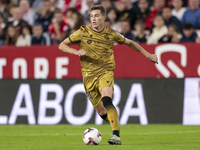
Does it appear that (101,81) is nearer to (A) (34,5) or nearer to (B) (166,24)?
(B) (166,24)

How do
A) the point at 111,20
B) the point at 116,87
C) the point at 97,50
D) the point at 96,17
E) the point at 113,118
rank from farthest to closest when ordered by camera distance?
the point at 111,20 → the point at 116,87 → the point at 97,50 → the point at 96,17 → the point at 113,118

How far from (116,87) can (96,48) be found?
4.37m

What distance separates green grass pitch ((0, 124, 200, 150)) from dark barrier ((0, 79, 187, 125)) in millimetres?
462

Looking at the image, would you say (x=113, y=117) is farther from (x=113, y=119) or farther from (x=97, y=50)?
(x=97, y=50)

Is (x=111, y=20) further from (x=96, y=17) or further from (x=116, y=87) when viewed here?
(x=96, y=17)

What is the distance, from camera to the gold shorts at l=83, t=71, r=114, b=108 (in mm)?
7613

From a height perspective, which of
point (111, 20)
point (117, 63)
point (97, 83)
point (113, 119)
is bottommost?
point (113, 119)

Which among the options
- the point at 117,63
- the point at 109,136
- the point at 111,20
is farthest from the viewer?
the point at 111,20

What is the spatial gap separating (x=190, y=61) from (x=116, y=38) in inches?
190

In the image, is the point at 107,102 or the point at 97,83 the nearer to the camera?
the point at 107,102

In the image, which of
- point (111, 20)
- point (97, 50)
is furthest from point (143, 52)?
point (111, 20)

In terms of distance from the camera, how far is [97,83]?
778 cm

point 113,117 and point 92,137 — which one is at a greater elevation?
point 113,117

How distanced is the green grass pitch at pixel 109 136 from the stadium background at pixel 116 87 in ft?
1.66
